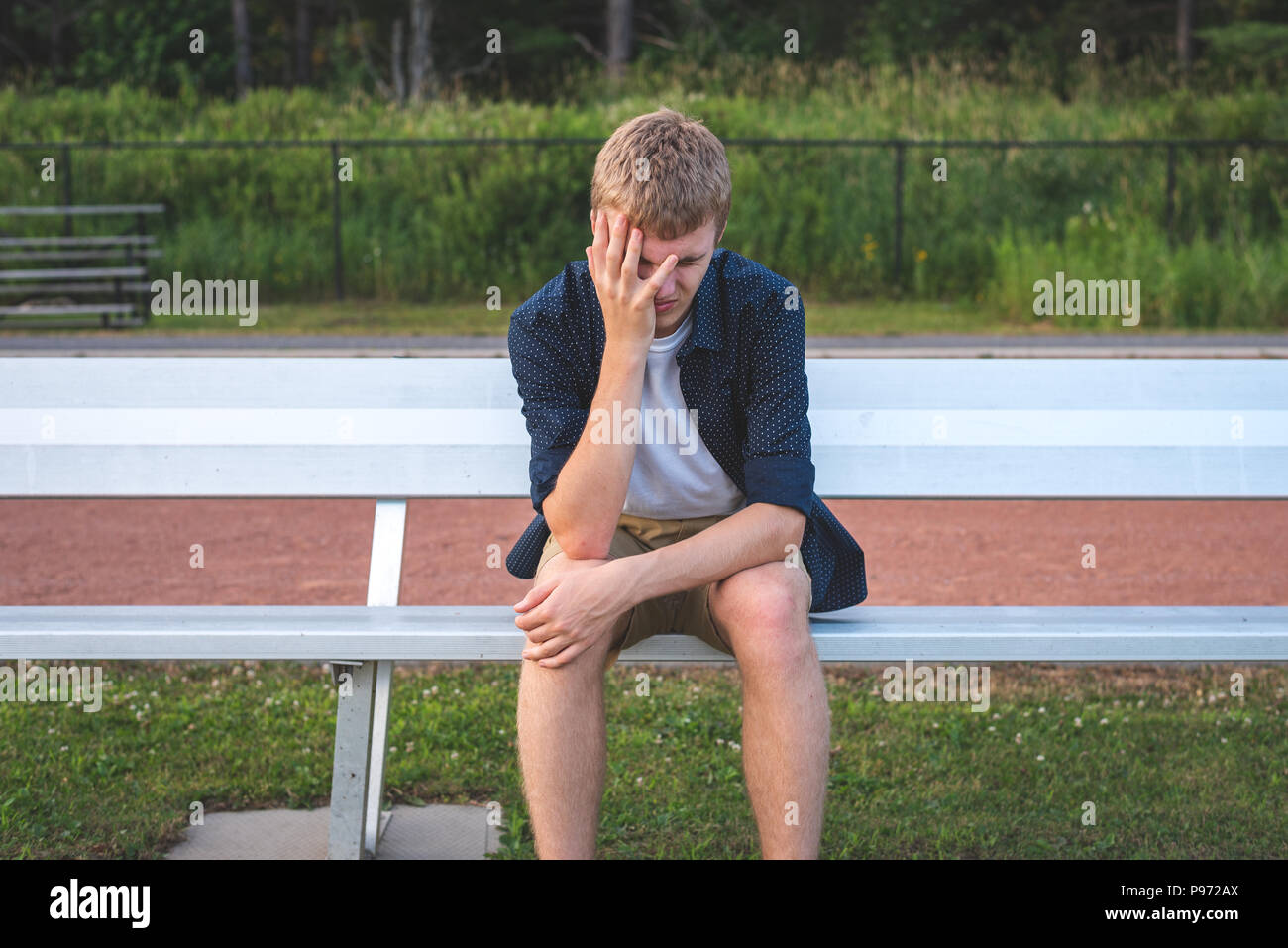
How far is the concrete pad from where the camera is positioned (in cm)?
333

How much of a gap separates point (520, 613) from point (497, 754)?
3.75 feet

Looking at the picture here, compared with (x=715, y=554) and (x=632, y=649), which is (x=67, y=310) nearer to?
(x=632, y=649)

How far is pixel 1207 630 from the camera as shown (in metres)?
3.00

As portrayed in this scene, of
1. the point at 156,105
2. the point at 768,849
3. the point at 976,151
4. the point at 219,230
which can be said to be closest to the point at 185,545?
the point at 768,849

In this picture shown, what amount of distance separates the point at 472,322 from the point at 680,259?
34.1ft

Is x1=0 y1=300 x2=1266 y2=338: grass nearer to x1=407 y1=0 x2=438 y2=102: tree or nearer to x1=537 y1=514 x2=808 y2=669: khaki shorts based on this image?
x1=537 y1=514 x2=808 y2=669: khaki shorts

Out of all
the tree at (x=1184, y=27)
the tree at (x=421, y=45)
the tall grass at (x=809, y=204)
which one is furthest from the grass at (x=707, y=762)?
the tree at (x=1184, y=27)

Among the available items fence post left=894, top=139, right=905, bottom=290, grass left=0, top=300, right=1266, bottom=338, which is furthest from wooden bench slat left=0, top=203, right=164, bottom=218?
fence post left=894, top=139, right=905, bottom=290

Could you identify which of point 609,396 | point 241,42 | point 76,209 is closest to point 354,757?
point 609,396

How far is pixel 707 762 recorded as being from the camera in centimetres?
379

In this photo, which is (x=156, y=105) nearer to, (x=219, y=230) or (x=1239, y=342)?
(x=219, y=230)

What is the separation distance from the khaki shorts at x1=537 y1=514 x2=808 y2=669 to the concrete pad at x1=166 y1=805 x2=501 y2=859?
2.48 feet

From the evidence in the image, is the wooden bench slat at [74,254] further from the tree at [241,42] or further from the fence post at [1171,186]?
the tree at [241,42]

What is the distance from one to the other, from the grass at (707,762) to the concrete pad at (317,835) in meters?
0.06
